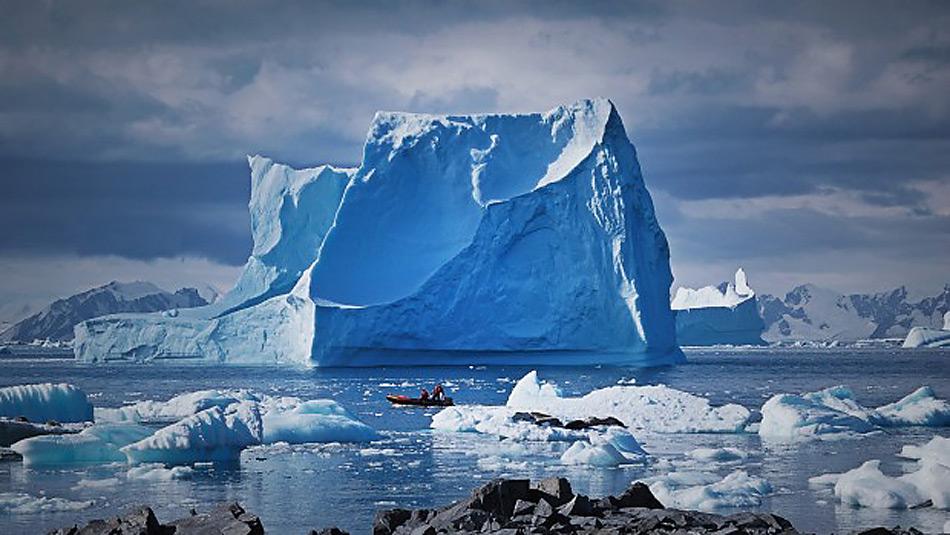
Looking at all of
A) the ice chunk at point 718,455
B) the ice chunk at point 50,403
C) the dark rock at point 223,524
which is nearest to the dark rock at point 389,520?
the dark rock at point 223,524

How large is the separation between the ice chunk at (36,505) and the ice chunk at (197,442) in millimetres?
2700

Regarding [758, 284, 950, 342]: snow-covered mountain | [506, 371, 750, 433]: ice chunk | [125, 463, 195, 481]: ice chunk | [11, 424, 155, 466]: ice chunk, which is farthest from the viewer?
[758, 284, 950, 342]: snow-covered mountain

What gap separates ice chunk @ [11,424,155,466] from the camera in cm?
1315

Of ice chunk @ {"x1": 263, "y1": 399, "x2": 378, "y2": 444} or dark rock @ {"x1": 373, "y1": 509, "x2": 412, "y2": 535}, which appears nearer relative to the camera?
dark rock @ {"x1": 373, "y1": 509, "x2": 412, "y2": 535}

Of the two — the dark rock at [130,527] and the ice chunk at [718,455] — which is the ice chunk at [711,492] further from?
the dark rock at [130,527]

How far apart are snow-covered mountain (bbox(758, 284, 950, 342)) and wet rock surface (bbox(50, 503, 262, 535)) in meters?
107

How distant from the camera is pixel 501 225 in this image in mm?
31656

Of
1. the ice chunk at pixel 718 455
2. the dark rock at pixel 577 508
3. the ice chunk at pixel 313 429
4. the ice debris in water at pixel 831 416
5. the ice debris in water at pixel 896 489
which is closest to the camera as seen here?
the dark rock at pixel 577 508

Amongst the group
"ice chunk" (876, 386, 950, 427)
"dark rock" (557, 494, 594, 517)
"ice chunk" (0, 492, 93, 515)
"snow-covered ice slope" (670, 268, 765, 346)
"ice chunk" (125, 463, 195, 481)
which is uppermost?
"snow-covered ice slope" (670, 268, 765, 346)

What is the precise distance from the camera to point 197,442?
43.7 ft

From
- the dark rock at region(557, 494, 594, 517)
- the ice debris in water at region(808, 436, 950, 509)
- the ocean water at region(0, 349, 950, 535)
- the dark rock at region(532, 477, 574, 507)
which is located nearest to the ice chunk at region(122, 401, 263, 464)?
the ocean water at region(0, 349, 950, 535)

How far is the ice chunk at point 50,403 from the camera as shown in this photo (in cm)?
1734

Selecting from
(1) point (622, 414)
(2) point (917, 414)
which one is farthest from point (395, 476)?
(2) point (917, 414)

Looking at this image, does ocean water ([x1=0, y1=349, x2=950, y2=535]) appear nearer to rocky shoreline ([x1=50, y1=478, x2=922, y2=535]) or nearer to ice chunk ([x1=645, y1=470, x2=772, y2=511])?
ice chunk ([x1=645, y1=470, x2=772, y2=511])
